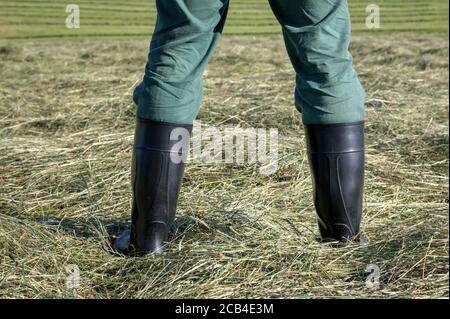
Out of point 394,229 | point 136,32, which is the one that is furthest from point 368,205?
point 136,32

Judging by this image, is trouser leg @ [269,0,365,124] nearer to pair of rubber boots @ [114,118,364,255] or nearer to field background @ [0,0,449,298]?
pair of rubber boots @ [114,118,364,255]

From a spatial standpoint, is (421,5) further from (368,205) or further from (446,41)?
(368,205)

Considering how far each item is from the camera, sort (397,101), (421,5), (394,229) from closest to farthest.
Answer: (394,229) < (397,101) < (421,5)

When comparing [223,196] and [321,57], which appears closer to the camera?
[321,57]

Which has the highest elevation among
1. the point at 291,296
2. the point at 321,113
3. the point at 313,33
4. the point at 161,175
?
the point at 313,33

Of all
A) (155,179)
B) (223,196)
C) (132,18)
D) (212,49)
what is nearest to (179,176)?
(155,179)

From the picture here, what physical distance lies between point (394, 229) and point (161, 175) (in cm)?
62

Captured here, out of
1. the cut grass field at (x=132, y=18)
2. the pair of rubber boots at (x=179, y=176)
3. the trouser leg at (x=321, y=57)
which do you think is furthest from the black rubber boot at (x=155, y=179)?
the cut grass field at (x=132, y=18)

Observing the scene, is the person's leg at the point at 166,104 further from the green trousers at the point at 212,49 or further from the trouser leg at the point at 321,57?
the trouser leg at the point at 321,57

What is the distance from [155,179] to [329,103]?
408 mm

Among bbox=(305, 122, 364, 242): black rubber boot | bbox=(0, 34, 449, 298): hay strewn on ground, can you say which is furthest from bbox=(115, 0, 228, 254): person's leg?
bbox=(305, 122, 364, 242): black rubber boot

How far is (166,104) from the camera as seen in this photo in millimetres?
1599

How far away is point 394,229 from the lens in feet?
6.14

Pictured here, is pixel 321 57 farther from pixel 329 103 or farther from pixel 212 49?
pixel 212 49
